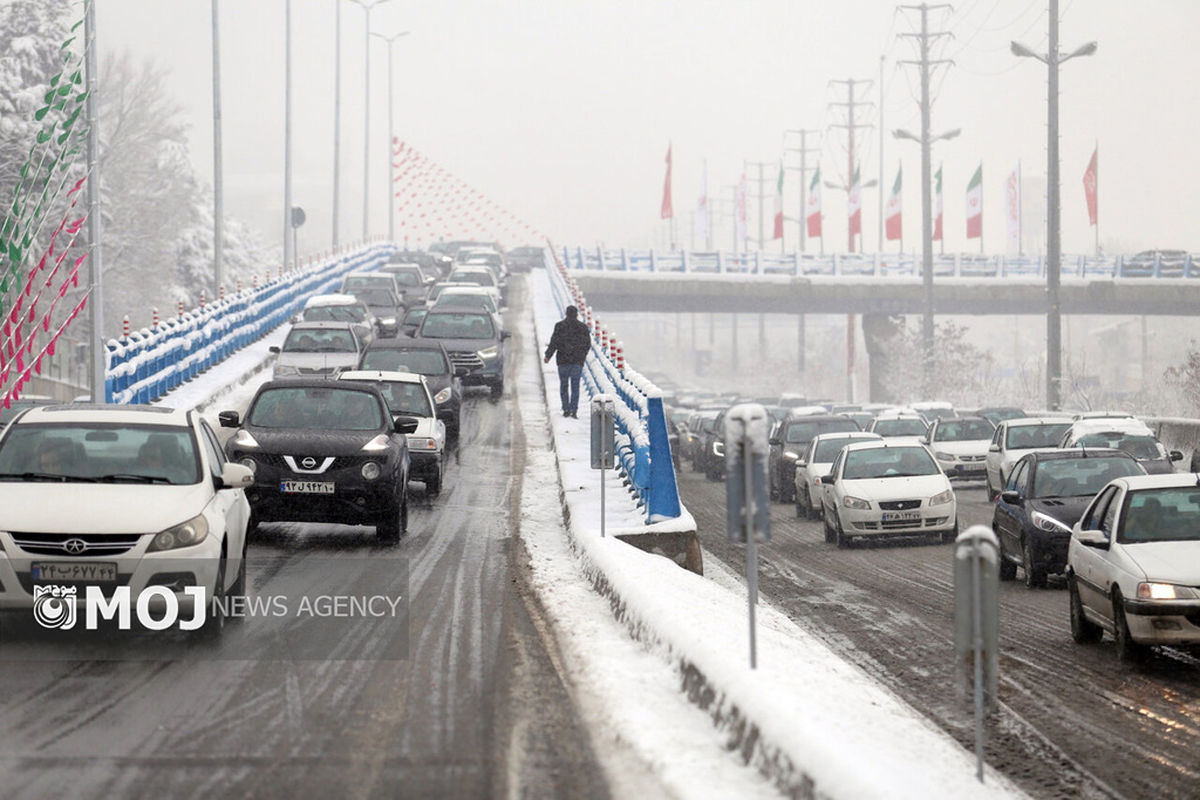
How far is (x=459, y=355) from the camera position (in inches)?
1460

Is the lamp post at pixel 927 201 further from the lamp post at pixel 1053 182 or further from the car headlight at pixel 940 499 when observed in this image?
the car headlight at pixel 940 499

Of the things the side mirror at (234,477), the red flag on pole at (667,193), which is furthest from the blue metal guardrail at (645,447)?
the red flag on pole at (667,193)

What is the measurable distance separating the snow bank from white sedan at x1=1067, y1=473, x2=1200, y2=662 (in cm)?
209

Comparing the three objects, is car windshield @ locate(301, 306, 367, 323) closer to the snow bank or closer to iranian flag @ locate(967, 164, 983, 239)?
the snow bank

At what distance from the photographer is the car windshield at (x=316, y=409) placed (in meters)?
19.5

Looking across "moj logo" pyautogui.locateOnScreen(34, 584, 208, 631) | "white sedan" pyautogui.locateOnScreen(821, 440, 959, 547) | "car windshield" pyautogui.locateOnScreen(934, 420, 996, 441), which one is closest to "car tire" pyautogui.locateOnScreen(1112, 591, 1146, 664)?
"moj logo" pyautogui.locateOnScreen(34, 584, 208, 631)

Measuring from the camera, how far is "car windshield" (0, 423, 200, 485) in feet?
42.7

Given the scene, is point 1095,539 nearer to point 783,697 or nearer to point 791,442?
point 783,697

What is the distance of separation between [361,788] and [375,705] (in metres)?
2.01

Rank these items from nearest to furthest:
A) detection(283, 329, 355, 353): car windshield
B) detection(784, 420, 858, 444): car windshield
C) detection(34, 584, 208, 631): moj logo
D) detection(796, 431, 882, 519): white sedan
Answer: detection(34, 584, 208, 631): moj logo, detection(796, 431, 882, 519): white sedan, detection(283, 329, 355, 353): car windshield, detection(784, 420, 858, 444): car windshield

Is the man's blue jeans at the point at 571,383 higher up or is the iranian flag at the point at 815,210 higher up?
the iranian flag at the point at 815,210

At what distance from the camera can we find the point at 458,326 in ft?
125

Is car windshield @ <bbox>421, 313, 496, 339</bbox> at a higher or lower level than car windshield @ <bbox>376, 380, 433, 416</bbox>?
higher

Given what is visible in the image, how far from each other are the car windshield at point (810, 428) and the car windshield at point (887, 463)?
9.21 metres
